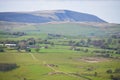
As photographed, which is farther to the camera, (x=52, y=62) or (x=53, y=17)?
(x=53, y=17)

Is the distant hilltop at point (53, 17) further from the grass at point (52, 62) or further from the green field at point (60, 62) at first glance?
the grass at point (52, 62)

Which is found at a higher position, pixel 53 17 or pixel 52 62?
pixel 53 17

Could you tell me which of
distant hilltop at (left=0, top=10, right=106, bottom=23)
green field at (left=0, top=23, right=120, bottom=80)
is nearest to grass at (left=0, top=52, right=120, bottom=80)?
green field at (left=0, top=23, right=120, bottom=80)

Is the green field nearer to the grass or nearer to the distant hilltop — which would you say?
the grass

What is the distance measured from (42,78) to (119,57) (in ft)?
28.0

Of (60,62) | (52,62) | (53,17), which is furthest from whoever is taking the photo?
(53,17)

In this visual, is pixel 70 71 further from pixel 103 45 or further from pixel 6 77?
pixel 103 45

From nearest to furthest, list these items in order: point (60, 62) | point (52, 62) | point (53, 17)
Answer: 1. point (52, 62)
2. point (60, 62)
3. point (53, 17)

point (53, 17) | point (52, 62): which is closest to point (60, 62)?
point (52, 62)

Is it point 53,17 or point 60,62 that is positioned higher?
point 53,17

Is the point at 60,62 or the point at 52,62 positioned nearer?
the point at 52,62

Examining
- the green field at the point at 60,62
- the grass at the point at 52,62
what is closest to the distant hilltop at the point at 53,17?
the green field at the point at 60,62

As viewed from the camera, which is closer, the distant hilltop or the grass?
the grass

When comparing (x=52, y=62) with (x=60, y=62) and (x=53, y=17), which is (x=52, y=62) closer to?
(x=60, y=62)
